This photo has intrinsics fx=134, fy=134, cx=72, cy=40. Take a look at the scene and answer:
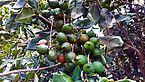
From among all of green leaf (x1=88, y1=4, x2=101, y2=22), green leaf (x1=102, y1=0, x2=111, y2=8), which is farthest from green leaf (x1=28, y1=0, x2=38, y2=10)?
green leaf (x1=102, y1=0, x2=111, y2=8)

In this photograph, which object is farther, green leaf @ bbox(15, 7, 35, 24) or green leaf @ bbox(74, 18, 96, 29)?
green leaf @ bbox(74, 18, 96, 29)

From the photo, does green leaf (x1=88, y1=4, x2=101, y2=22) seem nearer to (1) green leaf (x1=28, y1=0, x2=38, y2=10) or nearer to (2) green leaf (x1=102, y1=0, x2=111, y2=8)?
(2) green leaf (x1=102, y1=0, x2=111, y2=8)

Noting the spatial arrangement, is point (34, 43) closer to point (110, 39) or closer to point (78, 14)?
point (78, 14)

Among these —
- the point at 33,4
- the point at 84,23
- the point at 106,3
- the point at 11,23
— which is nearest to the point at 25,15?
the point at 33,4

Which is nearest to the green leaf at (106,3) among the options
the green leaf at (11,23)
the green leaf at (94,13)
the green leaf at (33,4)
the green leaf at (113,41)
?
the green leaf at (94,13)

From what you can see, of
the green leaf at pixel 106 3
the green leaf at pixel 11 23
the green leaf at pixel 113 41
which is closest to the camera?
the green leaf at pixel 113 41

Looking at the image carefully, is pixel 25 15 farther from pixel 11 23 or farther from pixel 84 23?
pixel 84 23

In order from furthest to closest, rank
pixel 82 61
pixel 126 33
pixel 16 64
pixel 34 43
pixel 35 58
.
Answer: pixel 126 33 < pixel 35 58 < pixel 16 64 < pixel 34 43 < pixel 82 61

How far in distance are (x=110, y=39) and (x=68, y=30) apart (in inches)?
11.7

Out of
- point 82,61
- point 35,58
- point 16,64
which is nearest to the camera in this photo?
point 82,61

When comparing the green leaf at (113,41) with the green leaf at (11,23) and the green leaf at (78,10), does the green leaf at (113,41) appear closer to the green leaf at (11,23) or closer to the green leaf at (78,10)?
the green leaf at (78,10)

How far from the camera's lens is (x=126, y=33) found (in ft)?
5.09

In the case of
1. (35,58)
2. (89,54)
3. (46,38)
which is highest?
(46,38)

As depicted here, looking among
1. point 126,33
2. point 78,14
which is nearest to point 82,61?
point 78,14
